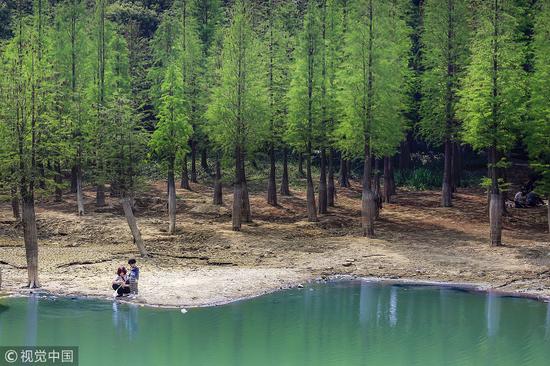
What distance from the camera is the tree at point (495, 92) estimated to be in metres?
37.2

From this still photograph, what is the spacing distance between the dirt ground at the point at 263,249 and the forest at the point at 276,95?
1.46m

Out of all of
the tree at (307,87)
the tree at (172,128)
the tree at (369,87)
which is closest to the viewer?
the tree at (369,87)

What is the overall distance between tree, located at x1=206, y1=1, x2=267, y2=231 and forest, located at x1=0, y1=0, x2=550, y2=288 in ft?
0.28

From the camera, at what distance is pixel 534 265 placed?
34969 mm

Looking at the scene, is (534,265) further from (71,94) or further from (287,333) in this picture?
(71,94)

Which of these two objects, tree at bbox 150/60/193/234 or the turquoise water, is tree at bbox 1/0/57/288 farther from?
tree at bbox 150/60/193/234

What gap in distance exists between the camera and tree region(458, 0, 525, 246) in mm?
37250

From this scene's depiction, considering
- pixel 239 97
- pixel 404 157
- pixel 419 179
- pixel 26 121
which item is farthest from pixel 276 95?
pixel 404 157

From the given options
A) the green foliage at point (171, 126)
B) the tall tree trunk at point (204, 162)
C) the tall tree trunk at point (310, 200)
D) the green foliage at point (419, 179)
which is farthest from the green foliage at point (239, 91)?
the green foliage at point (419, 179)

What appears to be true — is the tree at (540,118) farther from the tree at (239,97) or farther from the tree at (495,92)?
the tree at (239,97)

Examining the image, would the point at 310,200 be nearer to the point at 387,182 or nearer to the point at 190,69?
the point at 387,182

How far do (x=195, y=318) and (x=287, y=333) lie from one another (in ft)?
11.5

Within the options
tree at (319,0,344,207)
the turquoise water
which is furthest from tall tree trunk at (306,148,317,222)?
the turquoise water

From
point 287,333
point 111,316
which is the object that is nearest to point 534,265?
point 287,333
